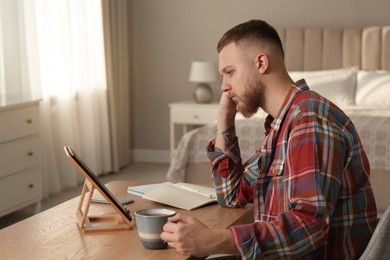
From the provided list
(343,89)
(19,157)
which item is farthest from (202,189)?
(343,89)

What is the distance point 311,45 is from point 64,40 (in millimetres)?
2155

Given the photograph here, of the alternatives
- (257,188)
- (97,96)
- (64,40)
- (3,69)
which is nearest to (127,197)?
(257,188)

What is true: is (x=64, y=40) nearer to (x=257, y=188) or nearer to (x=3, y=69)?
(x=3, y=69)

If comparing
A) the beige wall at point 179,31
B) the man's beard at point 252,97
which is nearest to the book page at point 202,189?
the man's beard at point 252,97

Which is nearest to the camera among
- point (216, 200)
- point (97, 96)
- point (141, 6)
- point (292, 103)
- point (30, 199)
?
point (292, 103)

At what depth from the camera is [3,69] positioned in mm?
4621

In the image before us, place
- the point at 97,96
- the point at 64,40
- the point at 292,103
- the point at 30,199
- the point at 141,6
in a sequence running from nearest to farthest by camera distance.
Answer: the point at 292,103, the point at 30,199, the point at 64,40, the point at 97,96, the point at 141,6

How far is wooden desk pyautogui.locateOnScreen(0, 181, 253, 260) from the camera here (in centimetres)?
163

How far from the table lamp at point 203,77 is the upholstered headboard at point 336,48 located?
0.69 metres

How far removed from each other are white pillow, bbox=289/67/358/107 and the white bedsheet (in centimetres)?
65

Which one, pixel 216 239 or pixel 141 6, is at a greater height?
pixel 141 6

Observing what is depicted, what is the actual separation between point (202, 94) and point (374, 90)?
59.4 inches

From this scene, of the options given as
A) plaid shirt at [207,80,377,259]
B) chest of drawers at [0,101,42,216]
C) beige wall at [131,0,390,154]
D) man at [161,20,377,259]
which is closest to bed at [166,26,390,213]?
beige wall at [131,0,390,154]

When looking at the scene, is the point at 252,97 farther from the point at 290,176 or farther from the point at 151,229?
the point at 151,229
